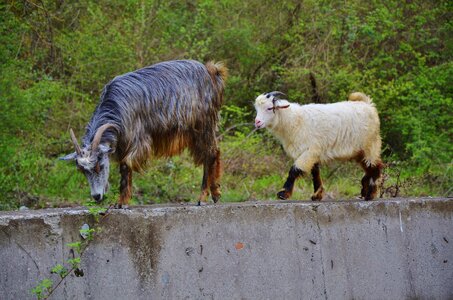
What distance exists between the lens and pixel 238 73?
14883 mm

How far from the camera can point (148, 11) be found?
537 inches

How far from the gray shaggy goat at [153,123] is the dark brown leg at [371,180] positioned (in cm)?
171

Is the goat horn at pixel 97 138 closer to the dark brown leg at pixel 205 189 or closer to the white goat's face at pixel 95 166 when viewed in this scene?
the white goat's face at pixel 95 166

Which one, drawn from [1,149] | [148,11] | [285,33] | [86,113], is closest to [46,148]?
[86,113]

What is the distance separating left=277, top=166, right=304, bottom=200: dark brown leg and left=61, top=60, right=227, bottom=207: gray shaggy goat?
679 millimetres

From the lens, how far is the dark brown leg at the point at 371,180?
7790 millimetres

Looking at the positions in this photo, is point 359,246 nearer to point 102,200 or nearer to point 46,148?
point 102,200

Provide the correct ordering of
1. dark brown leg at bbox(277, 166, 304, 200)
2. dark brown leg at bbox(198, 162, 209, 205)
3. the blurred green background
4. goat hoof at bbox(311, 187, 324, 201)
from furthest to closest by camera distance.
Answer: the blurred green background
goat hoof at bbox(311, 187, 324, 201)
dark brown leg at bbox(277, 166, 304, 200)
dark brown leg at bbox(198, 162, 209, 205)

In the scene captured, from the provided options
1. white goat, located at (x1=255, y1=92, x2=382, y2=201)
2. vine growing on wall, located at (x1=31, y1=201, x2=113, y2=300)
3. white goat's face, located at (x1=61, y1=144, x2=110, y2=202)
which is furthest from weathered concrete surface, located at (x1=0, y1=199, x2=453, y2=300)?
white goat, located at (x1=255, y1=92, x2=382, y2=201)

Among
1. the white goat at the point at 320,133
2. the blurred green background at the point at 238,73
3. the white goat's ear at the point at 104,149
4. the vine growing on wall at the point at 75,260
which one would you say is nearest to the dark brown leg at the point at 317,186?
the white goat at the point at 320,133

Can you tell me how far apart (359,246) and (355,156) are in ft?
4.35

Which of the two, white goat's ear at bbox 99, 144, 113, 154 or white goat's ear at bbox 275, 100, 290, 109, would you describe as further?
white goat's ear at bbox 275, 100, 290, 109

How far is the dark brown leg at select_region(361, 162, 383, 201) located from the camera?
25.6ft

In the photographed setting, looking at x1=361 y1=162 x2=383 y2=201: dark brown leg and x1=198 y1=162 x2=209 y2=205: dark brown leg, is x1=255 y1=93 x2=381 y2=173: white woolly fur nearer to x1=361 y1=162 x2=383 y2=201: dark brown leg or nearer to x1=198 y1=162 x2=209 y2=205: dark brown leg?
x1=361 y1=162 x2=383 y2=201: dark brown leg
